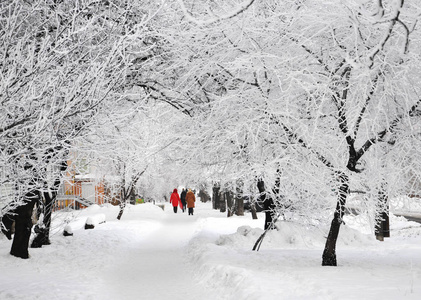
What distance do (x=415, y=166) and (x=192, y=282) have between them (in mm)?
4614

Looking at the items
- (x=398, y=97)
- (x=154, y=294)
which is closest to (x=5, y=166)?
(x=154, y=294)

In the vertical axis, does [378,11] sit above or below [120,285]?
above

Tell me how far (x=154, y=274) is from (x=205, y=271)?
1206mm

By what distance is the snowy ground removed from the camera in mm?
6242

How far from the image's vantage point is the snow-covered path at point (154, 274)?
7.52 m

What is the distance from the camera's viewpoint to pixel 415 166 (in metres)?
8.00

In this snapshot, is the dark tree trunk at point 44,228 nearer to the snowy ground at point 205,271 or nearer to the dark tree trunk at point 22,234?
the snowy ground at point 205,271

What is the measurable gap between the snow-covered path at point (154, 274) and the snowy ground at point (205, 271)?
0.06ft

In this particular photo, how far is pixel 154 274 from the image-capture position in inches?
365

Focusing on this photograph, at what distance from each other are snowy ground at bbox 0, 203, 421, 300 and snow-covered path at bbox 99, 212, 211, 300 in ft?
A: 0.06

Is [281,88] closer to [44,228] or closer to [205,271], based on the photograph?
[205,271]

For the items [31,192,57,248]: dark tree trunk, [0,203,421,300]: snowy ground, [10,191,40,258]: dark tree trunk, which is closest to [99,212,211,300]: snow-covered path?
[0,203,421,300]: snowy ground

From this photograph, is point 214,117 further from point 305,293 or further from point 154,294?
point 305,293

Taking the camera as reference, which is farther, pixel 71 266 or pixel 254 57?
pixel 71 266
